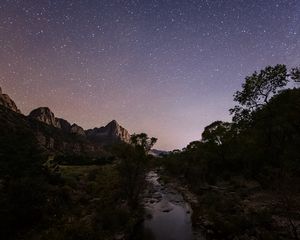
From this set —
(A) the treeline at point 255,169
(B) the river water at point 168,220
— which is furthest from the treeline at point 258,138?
(B) the river water at point 168,220

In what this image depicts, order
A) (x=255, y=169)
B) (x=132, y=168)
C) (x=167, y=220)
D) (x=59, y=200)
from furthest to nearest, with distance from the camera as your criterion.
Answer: (x=255, y=169) < (x=132, y=168) < (x=167, y=220) < (x=59, y=200)

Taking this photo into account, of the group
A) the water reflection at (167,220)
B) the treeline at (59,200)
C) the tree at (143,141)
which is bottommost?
the water reflection at (167,220)

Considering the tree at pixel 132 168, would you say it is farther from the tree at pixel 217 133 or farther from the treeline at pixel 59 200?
the tree at pixel 217 133

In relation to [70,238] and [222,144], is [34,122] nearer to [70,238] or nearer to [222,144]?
[222,144]

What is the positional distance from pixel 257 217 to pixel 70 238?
1529cm

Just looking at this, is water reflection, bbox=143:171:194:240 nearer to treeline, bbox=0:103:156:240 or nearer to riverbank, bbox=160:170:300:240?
riverbank, bbox=160:170:300:240

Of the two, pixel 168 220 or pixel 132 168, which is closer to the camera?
pixel 168 220

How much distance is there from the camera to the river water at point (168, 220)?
62.5 feet

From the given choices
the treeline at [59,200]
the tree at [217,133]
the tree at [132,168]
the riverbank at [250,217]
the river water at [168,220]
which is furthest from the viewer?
the tree at [217,133]

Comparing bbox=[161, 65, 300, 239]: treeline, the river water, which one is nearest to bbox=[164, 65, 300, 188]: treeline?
bbox=[161, 65, 300, 239]: treeline

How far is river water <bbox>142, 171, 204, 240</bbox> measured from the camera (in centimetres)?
1905

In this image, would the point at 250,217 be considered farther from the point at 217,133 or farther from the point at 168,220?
the point at 217,133

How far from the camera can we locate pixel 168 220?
23.9m

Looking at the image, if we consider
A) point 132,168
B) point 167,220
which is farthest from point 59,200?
point 167,220
